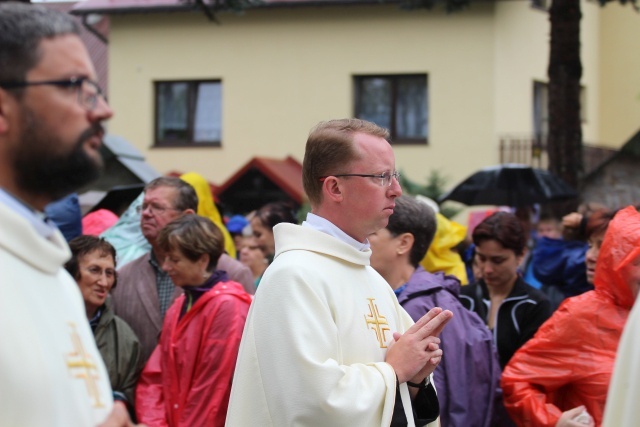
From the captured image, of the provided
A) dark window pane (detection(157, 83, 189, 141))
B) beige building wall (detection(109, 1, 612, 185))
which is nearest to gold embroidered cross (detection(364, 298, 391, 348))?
beige building wall (detection(109, 1, 612, 185))

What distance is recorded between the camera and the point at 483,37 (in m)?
21.4

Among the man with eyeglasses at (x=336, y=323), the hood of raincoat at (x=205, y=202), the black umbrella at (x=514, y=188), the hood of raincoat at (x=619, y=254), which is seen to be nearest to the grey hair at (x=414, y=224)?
the hood of raincoat at (x=619, y=254)

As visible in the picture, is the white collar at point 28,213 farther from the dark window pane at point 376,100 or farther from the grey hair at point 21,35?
the dark window pane at point 376,100

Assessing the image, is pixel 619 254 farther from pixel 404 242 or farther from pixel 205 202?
pixel 205 202

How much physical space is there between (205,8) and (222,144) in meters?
11.8

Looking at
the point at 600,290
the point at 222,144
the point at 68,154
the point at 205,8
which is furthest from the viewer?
the point at 222,144

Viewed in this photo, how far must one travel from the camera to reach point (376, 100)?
74.3ft

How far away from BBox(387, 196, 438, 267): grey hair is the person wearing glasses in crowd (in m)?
1.56

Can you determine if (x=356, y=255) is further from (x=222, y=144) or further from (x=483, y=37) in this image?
(x=222, y=144)

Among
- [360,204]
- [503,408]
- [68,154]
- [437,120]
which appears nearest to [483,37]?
[437,120]

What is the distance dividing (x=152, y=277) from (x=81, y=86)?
3908mm

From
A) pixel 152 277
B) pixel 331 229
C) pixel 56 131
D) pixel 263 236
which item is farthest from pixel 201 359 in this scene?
pixel 263 236

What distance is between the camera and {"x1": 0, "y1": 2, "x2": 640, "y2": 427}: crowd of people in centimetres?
208

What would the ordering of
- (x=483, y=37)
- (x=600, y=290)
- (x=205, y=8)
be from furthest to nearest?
1. (x=483, y=37)
2. (x=205, y=8)
3. (x=600, y=290)
